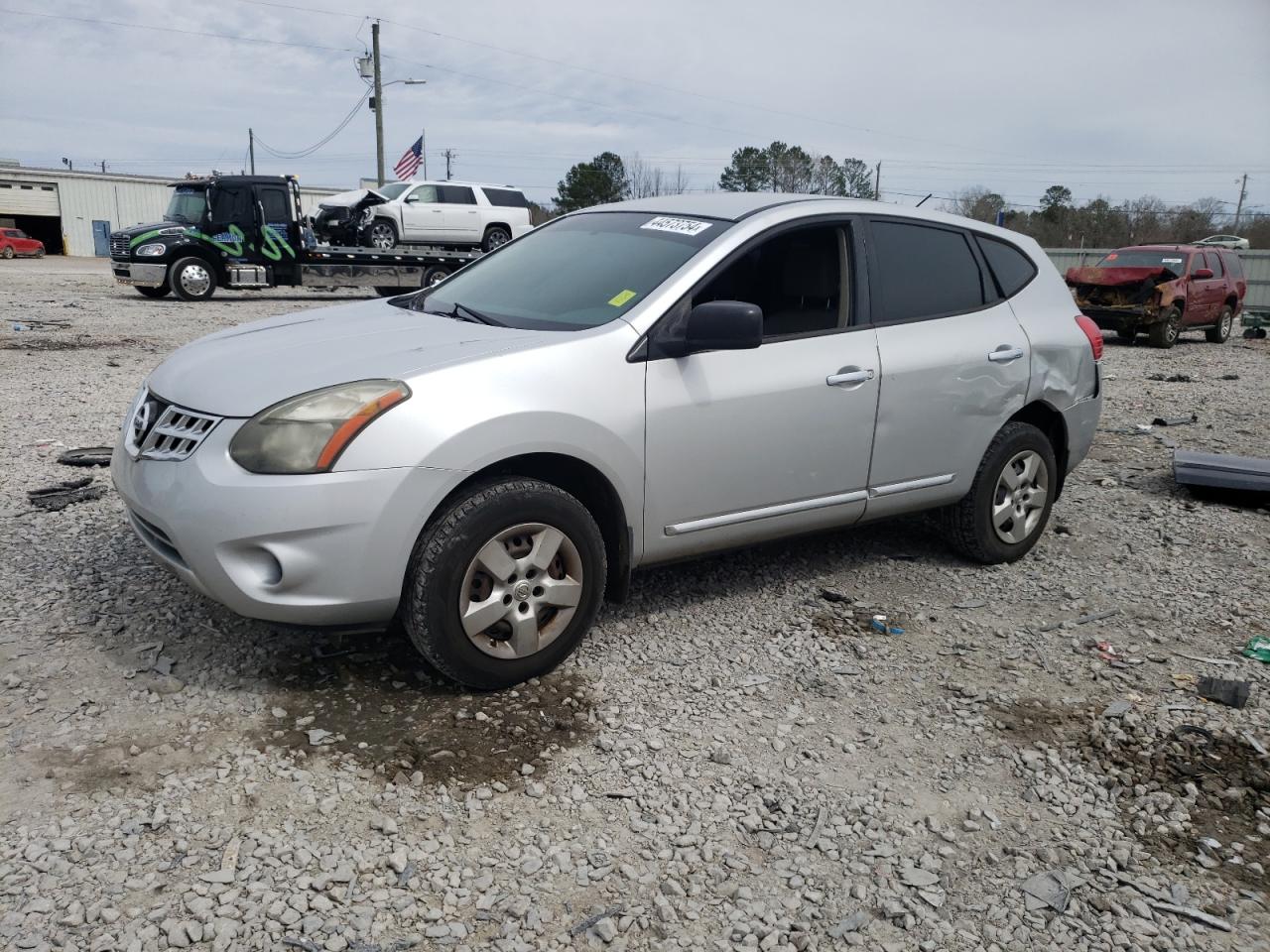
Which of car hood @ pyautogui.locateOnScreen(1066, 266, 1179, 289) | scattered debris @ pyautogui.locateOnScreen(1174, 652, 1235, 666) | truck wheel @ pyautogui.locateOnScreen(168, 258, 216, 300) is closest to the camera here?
scattered debris @ pyautogui.locateOnScreen(1174, 652, 1235, 666)

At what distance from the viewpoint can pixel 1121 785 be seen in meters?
3.14

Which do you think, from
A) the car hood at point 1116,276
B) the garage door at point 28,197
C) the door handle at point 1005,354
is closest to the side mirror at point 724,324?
the door handle at point 1005,354

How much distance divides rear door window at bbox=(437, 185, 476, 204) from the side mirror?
852 inches

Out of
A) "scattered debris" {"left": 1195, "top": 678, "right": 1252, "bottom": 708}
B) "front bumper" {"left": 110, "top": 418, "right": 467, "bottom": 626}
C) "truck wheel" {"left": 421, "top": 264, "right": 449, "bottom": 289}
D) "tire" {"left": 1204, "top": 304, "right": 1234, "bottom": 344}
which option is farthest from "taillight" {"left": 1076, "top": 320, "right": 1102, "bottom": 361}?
"truck wheel" {"left": 421, "top": 264, "right": 449, "bottom": 289}

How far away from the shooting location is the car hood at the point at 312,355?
325 centimetres

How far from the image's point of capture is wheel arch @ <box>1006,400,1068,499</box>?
5043mm

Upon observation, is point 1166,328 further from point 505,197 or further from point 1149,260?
point 505,197

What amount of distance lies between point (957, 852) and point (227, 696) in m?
2.40

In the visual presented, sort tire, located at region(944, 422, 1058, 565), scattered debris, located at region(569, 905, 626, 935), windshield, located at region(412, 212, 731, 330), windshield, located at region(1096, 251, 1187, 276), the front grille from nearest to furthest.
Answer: scattered debris, located at region(569, 905, 626, 935) → the front grille → windshield, located at region(412, 212, 731, 330) → tire, located at region(944, 422, 1058, 565) → windshield, located at region(1096, 251, 1187, 276)

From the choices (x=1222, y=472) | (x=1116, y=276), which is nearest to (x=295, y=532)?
(x=1222, y=472)

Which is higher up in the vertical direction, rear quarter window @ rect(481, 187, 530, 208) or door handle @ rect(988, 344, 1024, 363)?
rear quarter window @ rect(481, 187, 530, 208)

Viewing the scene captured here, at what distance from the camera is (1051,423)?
5188 mm

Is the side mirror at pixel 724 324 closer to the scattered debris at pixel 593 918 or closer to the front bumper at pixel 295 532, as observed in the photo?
the front bumper at pixel 295 532

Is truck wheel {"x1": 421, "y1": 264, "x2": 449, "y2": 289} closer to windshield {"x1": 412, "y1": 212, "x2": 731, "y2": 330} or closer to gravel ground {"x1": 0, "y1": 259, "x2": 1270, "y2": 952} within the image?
gravel ground {"x1": 0, "y1": 259, "x2": 1270, "y2": 952}
